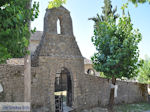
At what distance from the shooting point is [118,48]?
9578 mm

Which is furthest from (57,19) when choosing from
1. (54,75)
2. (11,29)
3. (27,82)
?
(11,29)

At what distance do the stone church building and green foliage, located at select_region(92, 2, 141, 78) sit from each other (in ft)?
5.58

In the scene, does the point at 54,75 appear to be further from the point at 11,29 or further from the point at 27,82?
the point at 11,29

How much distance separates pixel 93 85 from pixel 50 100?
3693 mm

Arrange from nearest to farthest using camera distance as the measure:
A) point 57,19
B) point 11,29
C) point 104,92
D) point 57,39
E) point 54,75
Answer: point 11,29 < point 54,75 < point 57,39 < point 57,19 < point 104,92

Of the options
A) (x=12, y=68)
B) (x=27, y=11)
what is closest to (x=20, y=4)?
(x=27, y=11)

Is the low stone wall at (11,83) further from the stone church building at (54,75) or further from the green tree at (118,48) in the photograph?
the green tree at (118,48)

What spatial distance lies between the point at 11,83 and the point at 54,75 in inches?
101

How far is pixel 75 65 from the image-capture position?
1005 cm

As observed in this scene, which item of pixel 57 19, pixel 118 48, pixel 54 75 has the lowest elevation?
pixel 54 75

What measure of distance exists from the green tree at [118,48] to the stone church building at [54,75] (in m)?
1.53

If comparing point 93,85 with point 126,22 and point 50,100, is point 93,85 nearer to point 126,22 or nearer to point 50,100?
point 50,100

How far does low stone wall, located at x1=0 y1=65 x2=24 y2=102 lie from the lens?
24.5 ft

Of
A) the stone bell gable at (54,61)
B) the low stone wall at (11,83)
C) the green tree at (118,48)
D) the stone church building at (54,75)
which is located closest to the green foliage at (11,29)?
the low stone wall at (11,83)
